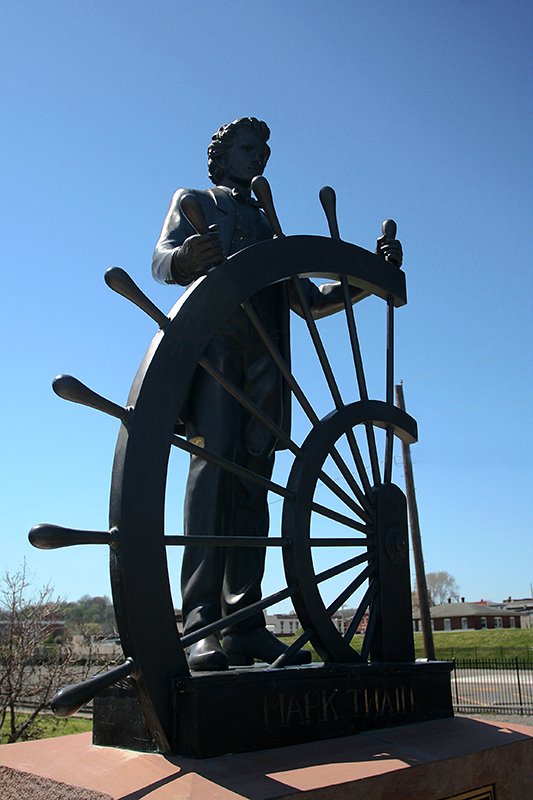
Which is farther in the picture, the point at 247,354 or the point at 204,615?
the point at 247,354

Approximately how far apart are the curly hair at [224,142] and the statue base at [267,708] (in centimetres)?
308

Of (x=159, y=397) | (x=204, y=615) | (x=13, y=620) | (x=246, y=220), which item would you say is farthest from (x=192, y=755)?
(x=13, y=620)

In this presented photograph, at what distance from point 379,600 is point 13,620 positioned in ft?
42.7

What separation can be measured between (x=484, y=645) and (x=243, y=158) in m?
40.5

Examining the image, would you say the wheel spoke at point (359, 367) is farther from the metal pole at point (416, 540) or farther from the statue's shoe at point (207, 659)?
the metal pole at point (416, 540)

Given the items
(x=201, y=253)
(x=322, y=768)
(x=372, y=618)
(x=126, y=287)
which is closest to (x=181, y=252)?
(x=201, y=253)

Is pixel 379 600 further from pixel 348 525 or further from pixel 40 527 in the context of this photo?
pixel 40 527

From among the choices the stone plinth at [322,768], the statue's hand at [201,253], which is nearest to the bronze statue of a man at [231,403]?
the statue's hand at [201,253]

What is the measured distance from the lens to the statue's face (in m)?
4.82

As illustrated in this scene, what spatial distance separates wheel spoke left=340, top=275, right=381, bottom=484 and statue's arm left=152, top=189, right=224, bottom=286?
1036mm

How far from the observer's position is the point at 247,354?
14.8ft

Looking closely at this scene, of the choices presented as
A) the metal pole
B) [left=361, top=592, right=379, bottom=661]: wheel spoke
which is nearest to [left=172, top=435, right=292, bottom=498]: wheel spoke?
[left=361, top=592, right=379, bottom=661]: wheel spoke

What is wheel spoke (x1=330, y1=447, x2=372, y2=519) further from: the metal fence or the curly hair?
the metal fence

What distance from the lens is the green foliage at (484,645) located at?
36.0 m
